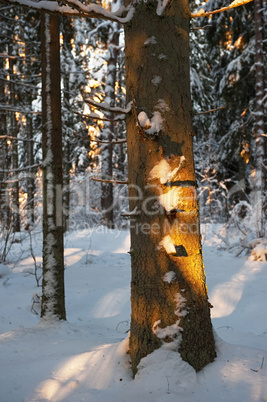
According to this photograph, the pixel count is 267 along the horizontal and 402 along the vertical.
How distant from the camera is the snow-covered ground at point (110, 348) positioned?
2037 mm

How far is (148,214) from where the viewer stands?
2.34 metres

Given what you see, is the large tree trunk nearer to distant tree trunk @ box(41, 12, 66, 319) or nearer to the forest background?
distant tree trunk @ box(41, 12, 66, 319)

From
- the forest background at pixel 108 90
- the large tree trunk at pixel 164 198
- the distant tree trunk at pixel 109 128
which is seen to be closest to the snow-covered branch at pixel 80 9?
the large tree trunk at pixel 164 198

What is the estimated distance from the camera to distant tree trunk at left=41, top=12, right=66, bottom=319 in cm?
412

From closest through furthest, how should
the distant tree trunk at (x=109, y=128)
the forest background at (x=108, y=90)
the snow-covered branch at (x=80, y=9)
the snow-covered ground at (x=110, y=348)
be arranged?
the snow-covered ground at (x=110, y=348) → the snow-covered branch at (x=80, y=9) → the forest background at (x=108, y=90) → the distant tree trunk at (x=109, y=128)

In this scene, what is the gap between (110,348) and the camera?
8.66 feet

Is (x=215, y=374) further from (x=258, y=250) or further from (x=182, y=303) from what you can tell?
(x=258, y=250)

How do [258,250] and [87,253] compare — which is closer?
[258,250]

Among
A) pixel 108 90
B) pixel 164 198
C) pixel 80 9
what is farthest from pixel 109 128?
pixel 164 198

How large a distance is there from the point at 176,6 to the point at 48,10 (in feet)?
3.19

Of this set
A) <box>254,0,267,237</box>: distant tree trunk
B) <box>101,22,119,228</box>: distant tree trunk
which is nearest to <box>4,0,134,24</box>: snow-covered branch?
<box>254,0,267,237</box>: distant tree trunk

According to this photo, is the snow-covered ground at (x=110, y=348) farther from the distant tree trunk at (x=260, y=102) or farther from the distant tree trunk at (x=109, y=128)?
the distant tree trunk at (x=109, y=128)

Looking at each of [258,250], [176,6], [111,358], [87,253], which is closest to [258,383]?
[111,358]

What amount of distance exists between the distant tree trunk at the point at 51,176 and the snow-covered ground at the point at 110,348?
450 mm
